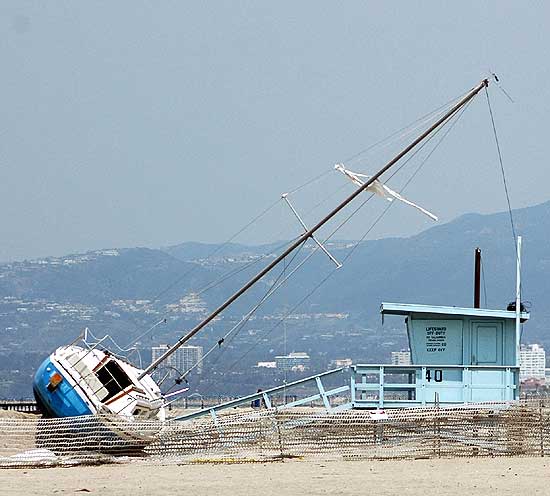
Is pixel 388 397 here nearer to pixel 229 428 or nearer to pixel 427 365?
pixel 427 365

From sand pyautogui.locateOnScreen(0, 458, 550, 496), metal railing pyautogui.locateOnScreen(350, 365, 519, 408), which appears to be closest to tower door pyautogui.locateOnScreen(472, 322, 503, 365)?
metal railing pyautogui.locateOnScreen(350, 365, 519, 408)

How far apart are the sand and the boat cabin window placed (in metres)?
7.61

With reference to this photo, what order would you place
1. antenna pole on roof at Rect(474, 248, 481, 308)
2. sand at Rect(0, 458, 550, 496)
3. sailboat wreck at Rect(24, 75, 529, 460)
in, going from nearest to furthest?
1. sand at Rect(0, 458, 550, 496)
2. sailboat wreck at Rect(24, 75, 529, 460)
3. antenna pole on roof at Rect(474, 248, 481, 308)

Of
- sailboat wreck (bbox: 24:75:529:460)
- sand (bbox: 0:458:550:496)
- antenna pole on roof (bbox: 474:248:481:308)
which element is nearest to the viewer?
sand (bbox: 0:458:550:496)

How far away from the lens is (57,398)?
126 ft

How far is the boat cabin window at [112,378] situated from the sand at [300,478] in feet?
25.0

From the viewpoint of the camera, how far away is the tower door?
120ft

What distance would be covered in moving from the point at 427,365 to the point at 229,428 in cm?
514

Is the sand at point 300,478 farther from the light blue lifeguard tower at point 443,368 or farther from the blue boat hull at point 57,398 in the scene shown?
the blue boat hull at point 57,398

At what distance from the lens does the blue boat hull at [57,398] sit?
3775cm

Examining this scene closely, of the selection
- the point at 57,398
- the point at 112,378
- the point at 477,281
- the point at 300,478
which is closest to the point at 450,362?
the point at 477,281

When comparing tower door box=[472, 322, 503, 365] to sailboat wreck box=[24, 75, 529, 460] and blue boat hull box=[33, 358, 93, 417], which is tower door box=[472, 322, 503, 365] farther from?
blue boat hull box=[33, 358, 93, 417]

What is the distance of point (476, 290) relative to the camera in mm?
40438

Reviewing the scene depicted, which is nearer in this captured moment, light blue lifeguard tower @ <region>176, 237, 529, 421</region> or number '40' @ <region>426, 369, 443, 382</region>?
light blue lifeguard tower @ <region>176, 237, 529, 421</region>
